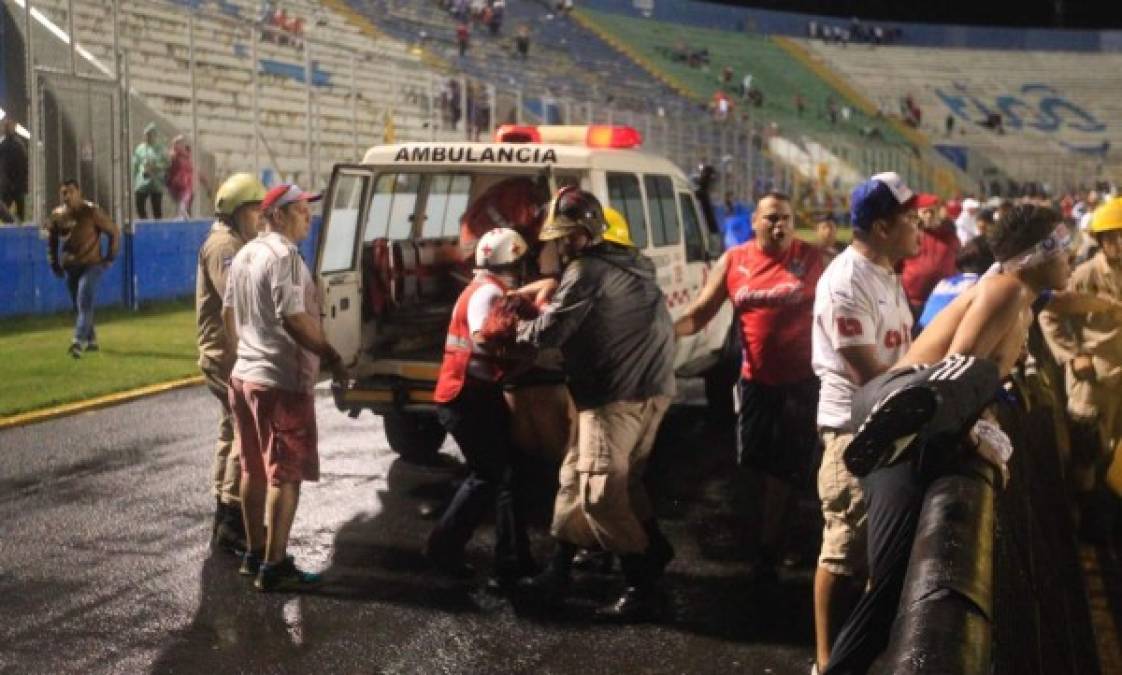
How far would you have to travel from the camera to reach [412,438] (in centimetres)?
929

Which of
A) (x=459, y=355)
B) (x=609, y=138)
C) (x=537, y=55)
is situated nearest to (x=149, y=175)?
(x=609, y=138)

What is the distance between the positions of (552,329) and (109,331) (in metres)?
11.1

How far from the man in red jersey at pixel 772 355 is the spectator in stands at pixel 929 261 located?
3.88 m

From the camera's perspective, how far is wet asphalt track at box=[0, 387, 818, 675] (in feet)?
18.2

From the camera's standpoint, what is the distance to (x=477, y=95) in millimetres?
28594

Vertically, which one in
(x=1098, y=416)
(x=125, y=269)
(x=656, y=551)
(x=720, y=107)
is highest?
(x=720, y=107)

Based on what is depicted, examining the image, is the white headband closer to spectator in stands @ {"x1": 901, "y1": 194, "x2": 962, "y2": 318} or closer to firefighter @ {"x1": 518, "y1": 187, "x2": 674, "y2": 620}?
firefighter @ {"x1": 518, "y1": 187, "x2": 674, "y2": 620}

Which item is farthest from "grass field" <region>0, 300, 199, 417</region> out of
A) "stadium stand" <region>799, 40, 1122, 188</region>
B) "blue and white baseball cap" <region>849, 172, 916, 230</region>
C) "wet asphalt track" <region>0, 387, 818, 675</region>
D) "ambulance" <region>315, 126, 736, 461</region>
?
"stadium stand" <region>799, 40, 1122, 188</region>

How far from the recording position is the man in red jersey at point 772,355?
6699 mm

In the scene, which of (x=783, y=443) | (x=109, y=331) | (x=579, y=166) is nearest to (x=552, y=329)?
(x=783, y=443)

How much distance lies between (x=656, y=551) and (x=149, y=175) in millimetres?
14751

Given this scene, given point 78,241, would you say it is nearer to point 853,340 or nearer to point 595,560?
point 595,560

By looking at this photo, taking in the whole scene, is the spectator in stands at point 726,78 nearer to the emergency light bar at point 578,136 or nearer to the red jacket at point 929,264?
the red jacket at point 929,264

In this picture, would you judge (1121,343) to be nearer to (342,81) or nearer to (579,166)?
(579,166)
